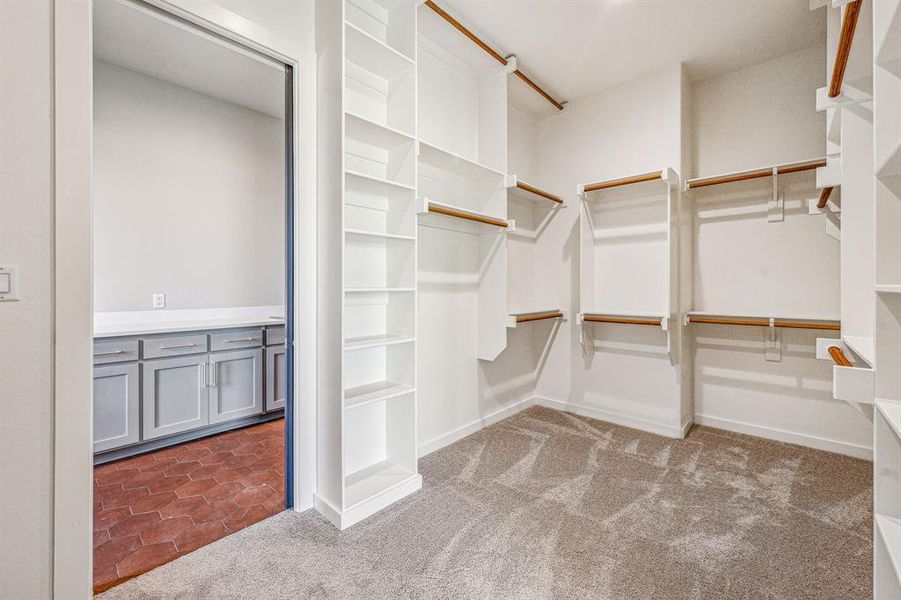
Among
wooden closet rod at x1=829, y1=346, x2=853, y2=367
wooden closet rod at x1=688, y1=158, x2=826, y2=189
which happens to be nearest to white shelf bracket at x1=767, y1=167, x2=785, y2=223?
wooden closet rod at x1=688, y1=158, x2=826, y2=189

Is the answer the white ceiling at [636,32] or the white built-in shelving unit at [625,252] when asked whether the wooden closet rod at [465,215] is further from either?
the white ceiling at [636,32]

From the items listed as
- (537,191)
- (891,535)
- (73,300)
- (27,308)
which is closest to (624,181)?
(537,191)

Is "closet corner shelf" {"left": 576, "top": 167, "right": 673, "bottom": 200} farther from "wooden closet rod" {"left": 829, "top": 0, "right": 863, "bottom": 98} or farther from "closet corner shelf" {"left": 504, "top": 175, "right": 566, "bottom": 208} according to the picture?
"wooden closet rod" {"left": 829, "top": 0, "right": 863, "bottom": 98}

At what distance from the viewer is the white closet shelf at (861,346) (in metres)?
1.37

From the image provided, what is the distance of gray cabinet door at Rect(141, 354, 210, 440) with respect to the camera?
9.34ft

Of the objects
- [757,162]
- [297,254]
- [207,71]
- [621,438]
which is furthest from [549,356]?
[207,71]

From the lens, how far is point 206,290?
348 centimetres

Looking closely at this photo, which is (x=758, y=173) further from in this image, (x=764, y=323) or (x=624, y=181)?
(x=764, y=323)

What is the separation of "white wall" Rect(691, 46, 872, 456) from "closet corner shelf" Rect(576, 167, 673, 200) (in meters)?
0.67

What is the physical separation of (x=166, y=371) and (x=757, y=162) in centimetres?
466

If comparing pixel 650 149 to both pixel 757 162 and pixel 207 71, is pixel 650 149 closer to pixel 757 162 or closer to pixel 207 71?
pixel 757 162

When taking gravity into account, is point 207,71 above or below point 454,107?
above

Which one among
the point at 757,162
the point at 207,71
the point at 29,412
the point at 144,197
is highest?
the point at 207,71

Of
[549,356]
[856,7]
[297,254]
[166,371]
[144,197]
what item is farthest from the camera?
[549,356]
